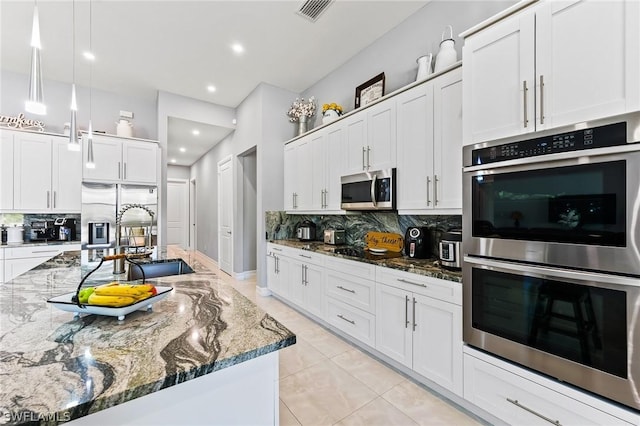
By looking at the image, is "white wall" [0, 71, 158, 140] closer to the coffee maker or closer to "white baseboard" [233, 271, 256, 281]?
the coffee maker

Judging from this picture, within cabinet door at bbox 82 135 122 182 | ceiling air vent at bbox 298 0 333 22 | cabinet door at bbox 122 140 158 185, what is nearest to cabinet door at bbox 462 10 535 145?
ceiling air vent at bbox 298 0 333 22

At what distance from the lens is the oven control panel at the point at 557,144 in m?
1.18

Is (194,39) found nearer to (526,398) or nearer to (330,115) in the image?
(330,115)

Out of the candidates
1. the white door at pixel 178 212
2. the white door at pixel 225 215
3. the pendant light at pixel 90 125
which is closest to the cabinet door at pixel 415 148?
the pendant light at pixel 90 125

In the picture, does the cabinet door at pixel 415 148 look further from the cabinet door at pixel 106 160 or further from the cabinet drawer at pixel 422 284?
the cabinet door at pixel 106 160

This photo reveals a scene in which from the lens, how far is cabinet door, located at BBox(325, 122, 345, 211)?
3205 mm

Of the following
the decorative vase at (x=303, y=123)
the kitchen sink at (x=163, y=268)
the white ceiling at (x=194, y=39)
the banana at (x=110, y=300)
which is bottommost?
the kitchen sink at (x=163, y=268)

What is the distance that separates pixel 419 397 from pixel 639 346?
49.6 inches

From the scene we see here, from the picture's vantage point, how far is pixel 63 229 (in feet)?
12.9

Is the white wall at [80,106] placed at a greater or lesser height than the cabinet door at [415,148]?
greater

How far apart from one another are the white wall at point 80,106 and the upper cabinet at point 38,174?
1.61 feet

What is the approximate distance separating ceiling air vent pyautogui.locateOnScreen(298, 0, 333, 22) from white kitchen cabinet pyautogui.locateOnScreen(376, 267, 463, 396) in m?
2.55

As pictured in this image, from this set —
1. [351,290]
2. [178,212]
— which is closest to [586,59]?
[351,290]

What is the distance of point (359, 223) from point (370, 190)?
76 centimetres
